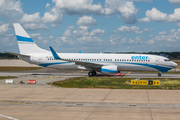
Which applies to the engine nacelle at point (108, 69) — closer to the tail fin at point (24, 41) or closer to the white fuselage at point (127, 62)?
the white fuselage at point (127, 62)

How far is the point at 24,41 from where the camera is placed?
4109cm

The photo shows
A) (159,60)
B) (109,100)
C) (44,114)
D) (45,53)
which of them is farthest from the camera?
(45,53)

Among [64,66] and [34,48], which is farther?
[34,48]

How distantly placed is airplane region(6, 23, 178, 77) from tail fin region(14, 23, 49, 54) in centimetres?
37

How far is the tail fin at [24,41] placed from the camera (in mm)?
40781

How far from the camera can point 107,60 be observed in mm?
37906

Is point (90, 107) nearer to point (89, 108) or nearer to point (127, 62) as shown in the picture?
point (89, 108)

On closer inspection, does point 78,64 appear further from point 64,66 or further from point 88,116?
point 88,116

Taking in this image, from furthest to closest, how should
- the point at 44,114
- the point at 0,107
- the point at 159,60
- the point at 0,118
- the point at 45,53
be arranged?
the point at 45,53, the point at 159,60, the point at 0,107, the point at 44,114, the point at 0,118

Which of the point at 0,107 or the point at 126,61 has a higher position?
the point at 126,61

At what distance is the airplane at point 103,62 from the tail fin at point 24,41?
37 centimetres

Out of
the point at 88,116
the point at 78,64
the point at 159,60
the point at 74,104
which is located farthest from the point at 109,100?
the point at 159,60

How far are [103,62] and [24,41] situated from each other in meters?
16.4

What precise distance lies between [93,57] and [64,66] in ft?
18.8
